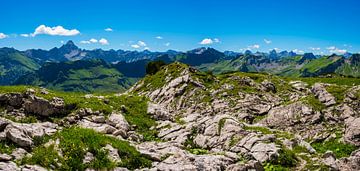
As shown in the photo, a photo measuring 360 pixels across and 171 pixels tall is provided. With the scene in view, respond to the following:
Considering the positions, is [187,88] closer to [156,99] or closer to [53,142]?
[156,99]

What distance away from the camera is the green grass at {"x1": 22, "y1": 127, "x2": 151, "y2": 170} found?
75.9ft

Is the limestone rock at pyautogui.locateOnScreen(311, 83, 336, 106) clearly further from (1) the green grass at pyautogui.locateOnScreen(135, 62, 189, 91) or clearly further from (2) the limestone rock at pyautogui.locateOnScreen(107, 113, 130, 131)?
(2) the limestone rock at pyautogui.locateOnScreen(107, 113, 130, 131)

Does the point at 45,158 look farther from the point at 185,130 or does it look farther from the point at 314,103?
the point at 314,103

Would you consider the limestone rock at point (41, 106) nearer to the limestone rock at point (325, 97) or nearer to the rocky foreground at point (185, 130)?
the rocky foreground at point (185, 130)

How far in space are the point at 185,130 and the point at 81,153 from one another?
54.6ft

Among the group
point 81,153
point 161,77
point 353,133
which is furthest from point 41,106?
point 161,77

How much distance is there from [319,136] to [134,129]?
2563 centimetres


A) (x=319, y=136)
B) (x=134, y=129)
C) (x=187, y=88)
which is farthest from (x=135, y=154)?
(x=187, y=88)

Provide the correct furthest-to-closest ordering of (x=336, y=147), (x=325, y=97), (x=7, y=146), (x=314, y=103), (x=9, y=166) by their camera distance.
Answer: (x=325, y=97) < (x=314, y=103) < (x=336, y=147) < (x=7, y=146) < (x=9, y=166)

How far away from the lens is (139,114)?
46.7 m

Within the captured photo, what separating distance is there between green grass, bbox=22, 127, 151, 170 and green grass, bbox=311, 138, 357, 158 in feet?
82.9

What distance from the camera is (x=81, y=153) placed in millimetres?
24719

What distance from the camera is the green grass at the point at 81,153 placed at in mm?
23141

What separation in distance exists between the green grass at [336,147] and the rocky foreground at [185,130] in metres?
0.11
